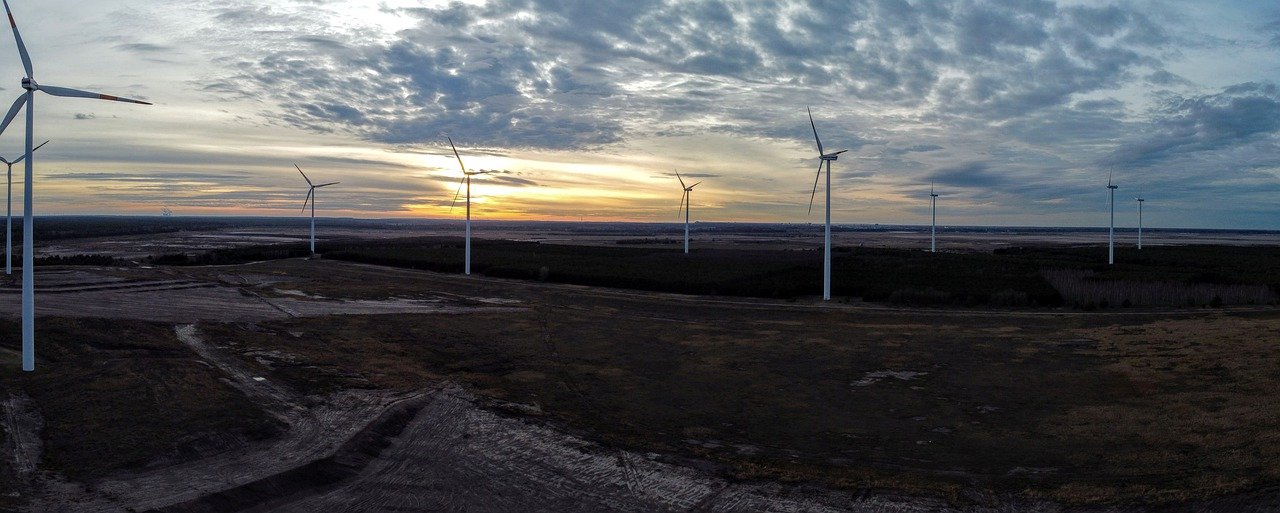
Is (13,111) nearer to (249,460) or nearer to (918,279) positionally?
(249,460)

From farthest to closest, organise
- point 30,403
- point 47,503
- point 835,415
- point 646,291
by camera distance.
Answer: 1. point 646,291
2. point 835,415
3. point 30,403
4. point 47,503

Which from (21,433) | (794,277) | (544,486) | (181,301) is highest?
(794,277)

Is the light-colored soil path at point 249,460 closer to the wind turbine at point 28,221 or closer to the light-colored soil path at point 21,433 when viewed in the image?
the light-colored soil path at point 21,433

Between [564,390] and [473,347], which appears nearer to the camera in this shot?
[564,390]

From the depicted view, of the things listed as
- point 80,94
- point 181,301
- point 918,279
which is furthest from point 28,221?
point 918,279

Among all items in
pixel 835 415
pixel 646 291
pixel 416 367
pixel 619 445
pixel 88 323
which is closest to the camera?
pixel 619 445

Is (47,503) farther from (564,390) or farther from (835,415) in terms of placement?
(835,415)

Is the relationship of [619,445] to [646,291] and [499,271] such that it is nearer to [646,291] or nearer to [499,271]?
[646,291]

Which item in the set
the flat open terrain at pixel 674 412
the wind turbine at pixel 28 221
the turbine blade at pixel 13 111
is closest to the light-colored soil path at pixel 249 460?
the flat open terrain at pixel 674 412

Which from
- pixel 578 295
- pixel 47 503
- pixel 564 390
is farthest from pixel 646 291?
pixel 47 503
